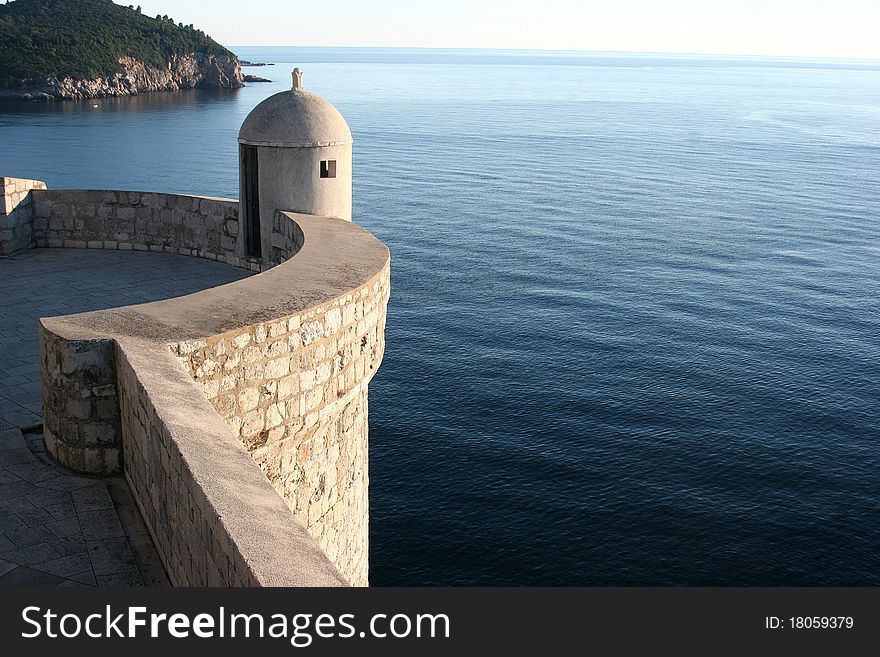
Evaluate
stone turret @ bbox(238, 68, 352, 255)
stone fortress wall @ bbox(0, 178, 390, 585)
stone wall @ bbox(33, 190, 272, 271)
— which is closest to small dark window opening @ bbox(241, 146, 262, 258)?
stone turret @ bbox(238, 68, 352, 255)

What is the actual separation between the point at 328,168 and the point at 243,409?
6.00 m

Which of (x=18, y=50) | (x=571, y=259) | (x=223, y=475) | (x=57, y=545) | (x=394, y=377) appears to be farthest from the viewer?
(x=18, y=50)

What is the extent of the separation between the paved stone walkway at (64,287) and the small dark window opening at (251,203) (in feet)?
1.48

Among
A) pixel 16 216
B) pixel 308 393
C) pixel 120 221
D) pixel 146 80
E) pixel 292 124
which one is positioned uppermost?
pixel 146 80

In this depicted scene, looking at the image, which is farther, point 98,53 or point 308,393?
point 98,53

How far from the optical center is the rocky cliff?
12286 centimetres

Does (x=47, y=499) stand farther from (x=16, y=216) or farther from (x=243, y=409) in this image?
(x=16, y=216)

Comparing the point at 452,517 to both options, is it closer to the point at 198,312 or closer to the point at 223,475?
the point at 198,312

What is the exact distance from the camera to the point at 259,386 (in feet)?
25.4

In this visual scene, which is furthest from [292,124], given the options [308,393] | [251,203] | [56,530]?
[56,530]

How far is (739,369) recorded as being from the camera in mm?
36719

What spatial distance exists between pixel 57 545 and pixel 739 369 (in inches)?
1323

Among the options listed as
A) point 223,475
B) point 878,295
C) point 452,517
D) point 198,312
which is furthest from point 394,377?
point 223,475

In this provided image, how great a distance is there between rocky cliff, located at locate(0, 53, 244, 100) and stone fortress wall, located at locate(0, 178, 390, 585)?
125062 mm
